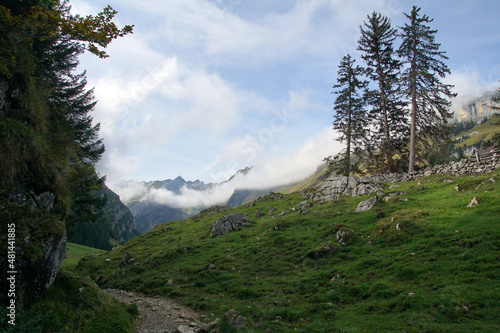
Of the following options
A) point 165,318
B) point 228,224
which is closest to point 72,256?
point 228,224

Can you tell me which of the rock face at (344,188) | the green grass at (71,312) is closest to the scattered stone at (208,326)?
the green grass at (71,312)

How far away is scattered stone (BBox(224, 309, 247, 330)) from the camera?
1193 centimetres

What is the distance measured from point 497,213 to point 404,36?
1257 inches

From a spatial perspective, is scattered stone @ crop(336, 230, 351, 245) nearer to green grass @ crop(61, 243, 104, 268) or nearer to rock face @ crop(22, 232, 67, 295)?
rock face @ crop(22, 232, 67, 295)

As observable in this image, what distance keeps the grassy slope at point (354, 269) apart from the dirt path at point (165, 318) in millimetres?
875

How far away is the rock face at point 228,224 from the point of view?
30.2m

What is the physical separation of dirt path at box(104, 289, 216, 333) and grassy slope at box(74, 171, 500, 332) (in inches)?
34.5

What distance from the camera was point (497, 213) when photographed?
16.4 m

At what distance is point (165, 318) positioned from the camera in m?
13.9

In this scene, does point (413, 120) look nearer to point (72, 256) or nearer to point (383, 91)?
point (383, 91)

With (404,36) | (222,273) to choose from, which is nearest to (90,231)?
(222,273)

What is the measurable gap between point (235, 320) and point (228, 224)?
1901cm

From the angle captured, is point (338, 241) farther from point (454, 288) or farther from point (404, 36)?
point (404, 36)

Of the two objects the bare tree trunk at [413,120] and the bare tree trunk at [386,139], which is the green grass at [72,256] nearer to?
the bare tree trunk at [413,120]
